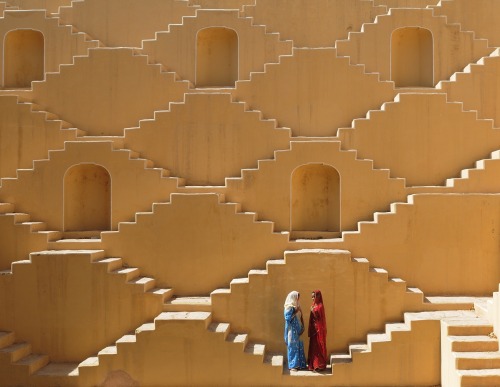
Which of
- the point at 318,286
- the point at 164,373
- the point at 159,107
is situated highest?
the point at 159,107

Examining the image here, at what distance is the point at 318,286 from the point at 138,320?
3128 millimetres

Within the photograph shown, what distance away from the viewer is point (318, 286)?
9484mm

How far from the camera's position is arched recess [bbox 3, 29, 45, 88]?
534 inches

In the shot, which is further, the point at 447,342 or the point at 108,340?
the point at 108,340

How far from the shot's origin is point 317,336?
888 centimetres

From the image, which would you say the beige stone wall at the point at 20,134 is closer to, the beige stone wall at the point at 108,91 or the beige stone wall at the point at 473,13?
the beige stone wall at the point at 108,91

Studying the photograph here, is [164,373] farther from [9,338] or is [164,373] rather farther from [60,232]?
[60,232]

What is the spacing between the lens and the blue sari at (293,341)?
29.1ft

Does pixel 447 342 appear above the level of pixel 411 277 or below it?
below

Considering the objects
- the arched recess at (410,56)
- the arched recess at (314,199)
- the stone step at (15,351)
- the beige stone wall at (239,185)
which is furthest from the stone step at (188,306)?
the arched recess at (410,56)

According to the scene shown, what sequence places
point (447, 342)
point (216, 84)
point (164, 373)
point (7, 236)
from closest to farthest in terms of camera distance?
point (447, 342)
point (164, 373)
point (7, 236)
point (216, 84)

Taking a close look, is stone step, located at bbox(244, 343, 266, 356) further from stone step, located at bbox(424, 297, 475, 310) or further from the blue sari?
stone step, located at bbox(424, 297, 475, 310)

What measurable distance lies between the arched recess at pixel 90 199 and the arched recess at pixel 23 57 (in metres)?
3.50

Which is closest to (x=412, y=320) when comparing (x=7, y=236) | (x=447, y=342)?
(x=447, y=342)
